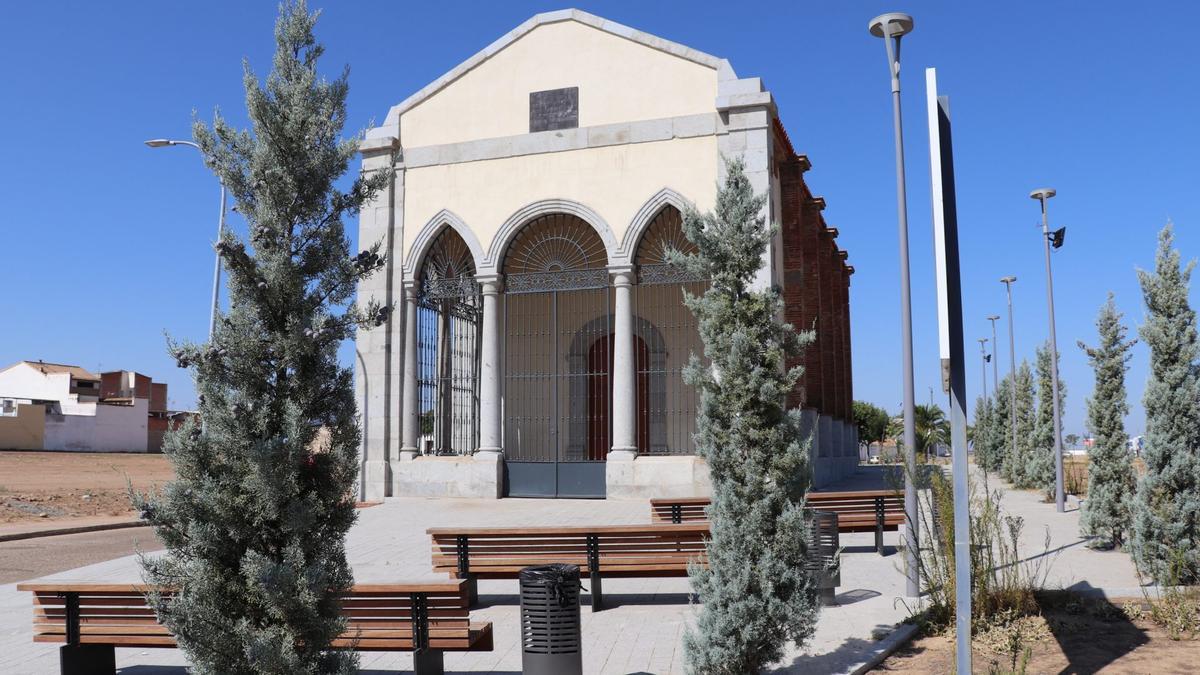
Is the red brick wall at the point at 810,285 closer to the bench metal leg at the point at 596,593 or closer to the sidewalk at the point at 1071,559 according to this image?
the sidewalk at the point at 1071,559

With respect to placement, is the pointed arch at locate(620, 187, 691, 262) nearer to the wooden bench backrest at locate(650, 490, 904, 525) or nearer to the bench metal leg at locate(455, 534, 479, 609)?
the wooden bench backrest at locate(650, 490, 904, 525)

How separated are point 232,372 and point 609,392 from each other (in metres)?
18.3

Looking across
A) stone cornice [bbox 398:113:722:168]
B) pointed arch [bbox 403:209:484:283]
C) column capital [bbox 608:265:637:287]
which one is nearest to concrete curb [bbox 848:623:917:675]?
column capital [bbox 608:265:637:287]

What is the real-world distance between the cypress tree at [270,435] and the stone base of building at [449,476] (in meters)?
14.5

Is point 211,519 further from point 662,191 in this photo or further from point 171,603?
point 662,191

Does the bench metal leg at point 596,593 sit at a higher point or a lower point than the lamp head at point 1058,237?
lower

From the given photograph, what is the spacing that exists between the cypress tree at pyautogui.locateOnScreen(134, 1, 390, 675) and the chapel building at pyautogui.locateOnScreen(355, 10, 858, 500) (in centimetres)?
1298

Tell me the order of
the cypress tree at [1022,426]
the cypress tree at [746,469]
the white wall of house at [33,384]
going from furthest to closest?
the white wall of house at [33,384] < the cypress tree at [1022,426] < the cypress tree at [746,469]

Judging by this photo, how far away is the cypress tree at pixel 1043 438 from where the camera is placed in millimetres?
21619

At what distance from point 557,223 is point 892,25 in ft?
38.8

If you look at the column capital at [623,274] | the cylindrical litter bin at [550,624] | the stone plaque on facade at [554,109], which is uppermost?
the stone plaque on facade at [554,109]

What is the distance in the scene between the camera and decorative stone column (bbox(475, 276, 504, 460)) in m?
19.4

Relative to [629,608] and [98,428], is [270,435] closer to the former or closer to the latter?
[629,608]

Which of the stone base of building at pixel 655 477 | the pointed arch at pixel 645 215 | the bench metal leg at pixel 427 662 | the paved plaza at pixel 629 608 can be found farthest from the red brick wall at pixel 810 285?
the bench metal leg at pixel 427 662
